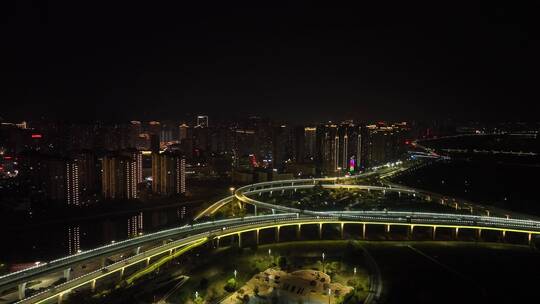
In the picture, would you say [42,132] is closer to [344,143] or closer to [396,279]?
[344,143]

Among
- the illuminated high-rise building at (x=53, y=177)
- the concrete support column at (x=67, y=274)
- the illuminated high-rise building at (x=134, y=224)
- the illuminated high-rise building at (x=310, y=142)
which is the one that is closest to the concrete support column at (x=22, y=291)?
the concrete support column at (x=67, y=274)

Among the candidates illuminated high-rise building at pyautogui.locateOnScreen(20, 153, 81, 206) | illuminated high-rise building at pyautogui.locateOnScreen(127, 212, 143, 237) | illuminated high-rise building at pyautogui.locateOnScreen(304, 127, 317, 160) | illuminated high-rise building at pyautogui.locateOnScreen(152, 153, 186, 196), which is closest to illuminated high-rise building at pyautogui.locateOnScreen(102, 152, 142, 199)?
illuminated high-rise building at pyautogui.locateOnScreen(20, 153, 81, 206)

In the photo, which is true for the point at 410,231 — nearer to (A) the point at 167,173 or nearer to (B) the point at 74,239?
(B) the point at 74,239

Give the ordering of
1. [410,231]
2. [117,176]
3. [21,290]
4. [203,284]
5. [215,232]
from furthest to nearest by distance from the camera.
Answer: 1. [117,176]
2. [410,231]
3. [215,232]
4. [203,284]
5. [21,290]

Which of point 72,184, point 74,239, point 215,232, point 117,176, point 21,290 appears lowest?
point 74,239

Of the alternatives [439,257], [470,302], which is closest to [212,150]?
[439,257]

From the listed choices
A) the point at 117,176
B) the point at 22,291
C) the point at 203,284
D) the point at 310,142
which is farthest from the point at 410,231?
the point at 310,142

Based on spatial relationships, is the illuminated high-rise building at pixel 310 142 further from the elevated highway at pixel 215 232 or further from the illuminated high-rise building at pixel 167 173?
the elevated highway at pixel 215 232

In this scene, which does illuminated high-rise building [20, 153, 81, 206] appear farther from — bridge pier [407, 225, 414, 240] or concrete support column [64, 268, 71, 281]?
bridge pier [407, 225, 414, 240]
